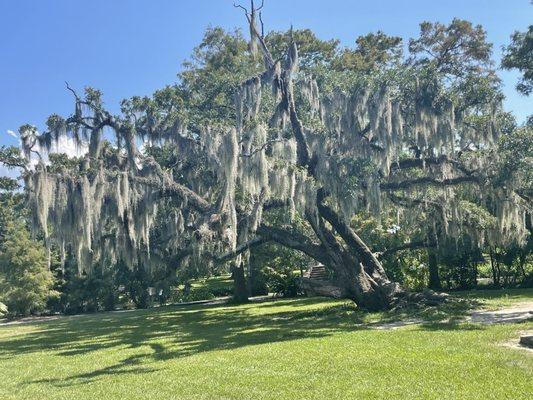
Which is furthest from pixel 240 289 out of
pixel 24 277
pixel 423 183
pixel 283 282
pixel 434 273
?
pixel 423 183

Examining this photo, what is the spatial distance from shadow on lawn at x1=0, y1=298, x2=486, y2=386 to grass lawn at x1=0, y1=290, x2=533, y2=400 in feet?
0.13

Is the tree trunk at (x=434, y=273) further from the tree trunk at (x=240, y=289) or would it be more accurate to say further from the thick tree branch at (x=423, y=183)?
the tree trunk at (x=240, y=289)

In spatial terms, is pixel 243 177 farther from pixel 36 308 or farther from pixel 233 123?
pixel 36 308

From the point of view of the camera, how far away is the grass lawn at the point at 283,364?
6.67 m

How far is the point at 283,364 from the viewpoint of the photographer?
27.8ft

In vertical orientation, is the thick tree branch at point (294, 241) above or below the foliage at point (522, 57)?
below

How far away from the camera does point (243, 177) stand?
14.6 meters

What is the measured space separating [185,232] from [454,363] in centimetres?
1189

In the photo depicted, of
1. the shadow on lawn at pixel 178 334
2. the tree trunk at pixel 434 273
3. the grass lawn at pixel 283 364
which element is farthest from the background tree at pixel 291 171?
the tree trunk at pixel 434 273

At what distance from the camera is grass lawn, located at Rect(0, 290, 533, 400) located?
6665mm

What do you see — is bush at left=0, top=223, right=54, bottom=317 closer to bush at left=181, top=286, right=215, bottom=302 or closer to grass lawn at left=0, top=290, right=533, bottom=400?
bush at left=181, top=286, right=215, bottom=302

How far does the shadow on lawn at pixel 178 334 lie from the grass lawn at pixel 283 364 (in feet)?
0.13

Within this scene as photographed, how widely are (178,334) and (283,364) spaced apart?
6352 mm

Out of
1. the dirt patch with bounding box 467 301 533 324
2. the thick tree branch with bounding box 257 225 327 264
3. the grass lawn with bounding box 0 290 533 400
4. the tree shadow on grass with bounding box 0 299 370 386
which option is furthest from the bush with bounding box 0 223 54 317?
the dirt patch with bounding box 467 301 533 324
